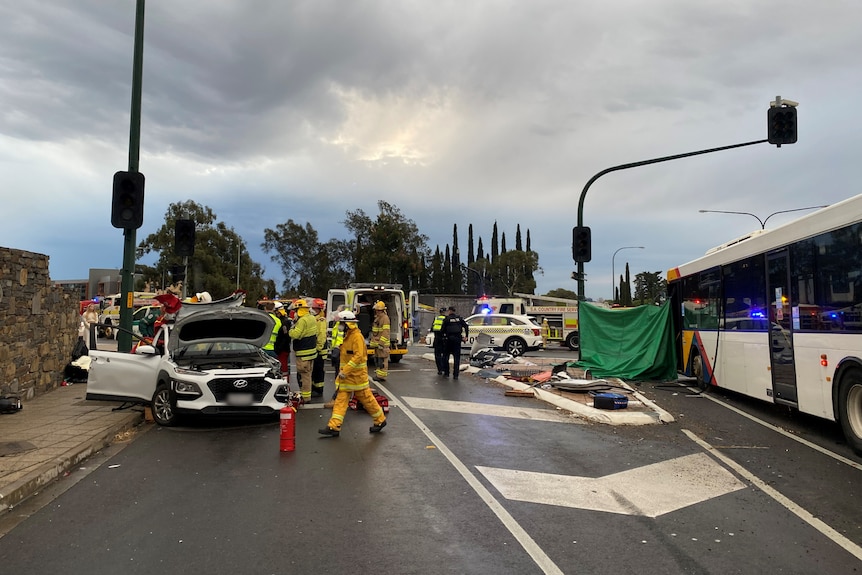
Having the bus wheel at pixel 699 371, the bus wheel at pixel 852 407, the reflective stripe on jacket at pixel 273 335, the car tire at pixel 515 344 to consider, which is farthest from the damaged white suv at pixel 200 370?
the car tire at pixel 515 344

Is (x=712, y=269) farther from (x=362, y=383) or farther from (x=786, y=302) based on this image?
(x=362, y=383)

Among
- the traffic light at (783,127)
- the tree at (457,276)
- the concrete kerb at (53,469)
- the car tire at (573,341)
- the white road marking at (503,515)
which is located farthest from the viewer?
the tree at (457,276)

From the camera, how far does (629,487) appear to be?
5918 mm

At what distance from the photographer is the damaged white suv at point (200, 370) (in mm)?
8500

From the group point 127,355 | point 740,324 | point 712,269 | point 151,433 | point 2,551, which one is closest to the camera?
point 2,551

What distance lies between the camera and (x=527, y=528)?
4.72 meters

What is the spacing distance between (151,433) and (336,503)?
4473mm

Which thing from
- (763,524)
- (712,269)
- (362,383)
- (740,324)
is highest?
(712,269)

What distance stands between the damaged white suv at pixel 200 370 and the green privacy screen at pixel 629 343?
8655 mm

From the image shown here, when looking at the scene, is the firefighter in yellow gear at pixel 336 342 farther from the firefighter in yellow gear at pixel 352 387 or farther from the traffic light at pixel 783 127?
the traffic light at pixel 783 127

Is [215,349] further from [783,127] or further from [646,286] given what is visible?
[646,286]

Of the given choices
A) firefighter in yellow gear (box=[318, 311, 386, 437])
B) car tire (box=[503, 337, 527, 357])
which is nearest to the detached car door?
firefighter in yellow gear (box=[318, 311, 386, 437])

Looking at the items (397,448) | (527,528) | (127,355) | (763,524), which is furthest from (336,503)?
(127,355)

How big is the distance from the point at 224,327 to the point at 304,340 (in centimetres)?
136
